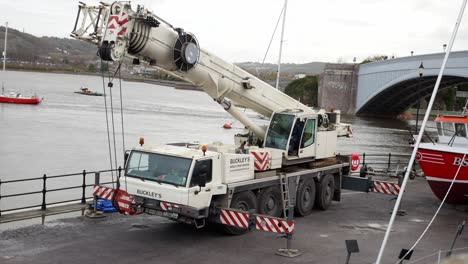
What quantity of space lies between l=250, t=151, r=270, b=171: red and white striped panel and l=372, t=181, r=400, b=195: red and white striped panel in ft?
17.3

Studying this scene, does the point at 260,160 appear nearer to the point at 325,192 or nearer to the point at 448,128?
the point at 325,192

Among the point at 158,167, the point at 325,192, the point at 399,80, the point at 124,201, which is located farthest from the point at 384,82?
the point at 124,201

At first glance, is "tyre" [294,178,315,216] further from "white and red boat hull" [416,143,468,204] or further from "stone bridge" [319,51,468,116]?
"stone bridge" [319,51,468,116]

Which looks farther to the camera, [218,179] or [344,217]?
[344,217]

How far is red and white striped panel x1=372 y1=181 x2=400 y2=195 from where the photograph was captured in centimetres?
1962

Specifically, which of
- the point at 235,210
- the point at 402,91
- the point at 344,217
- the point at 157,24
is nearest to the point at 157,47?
the point at 157,24

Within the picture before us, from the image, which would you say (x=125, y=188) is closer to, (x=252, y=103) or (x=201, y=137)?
(x=252, y=103)

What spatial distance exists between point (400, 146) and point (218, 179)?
52.4 meters

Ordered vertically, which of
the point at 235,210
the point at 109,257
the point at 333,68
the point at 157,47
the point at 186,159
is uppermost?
the point at 333,68

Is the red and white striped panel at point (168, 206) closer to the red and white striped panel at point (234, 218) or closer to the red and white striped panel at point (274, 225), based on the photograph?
the red and white striped panel at point (234, 218)

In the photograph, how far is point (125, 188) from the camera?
48.5 ft

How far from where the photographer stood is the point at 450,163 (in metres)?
21.0

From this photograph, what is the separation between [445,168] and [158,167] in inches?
459

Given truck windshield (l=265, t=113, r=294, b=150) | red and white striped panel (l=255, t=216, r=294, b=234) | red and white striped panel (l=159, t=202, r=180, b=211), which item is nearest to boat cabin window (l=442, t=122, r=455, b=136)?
truck windshield (l=265, t=113, r=294, b=150)
